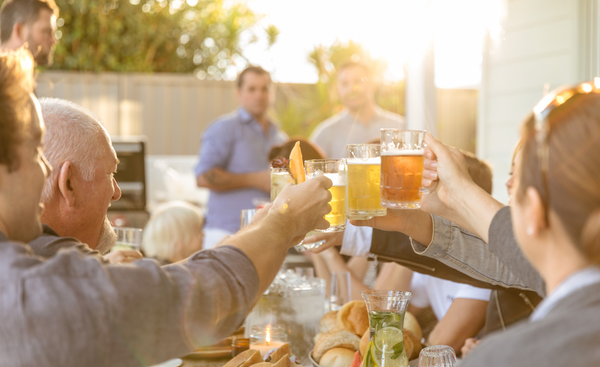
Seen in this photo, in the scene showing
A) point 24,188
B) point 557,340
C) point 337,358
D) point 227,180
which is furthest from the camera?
point 227,180

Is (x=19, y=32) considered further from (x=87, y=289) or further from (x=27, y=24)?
(x=87, y=289)

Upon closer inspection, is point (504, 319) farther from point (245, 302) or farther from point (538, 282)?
point (245, 302)

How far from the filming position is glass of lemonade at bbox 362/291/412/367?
1345mm

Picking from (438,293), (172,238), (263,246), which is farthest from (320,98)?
(263,246)

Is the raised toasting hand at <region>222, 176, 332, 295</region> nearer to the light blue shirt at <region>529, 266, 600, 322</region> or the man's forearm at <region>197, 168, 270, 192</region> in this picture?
the light blue shirt at <region>529, 266, 600, 322</region>

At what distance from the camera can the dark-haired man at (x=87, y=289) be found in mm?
820

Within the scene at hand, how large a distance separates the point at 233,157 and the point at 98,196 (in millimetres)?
3169

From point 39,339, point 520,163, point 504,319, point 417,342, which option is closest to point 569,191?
point 520,163

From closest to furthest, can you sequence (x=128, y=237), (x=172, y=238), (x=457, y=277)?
(x=457, y=277) < (x=128, y=237) < (x=172, y=238)

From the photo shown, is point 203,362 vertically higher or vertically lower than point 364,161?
lower

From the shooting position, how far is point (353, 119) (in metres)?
4.75

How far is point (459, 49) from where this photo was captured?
16.3ft

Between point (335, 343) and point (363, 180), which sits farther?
point (335, 343)

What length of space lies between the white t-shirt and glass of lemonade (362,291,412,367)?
886 mm
